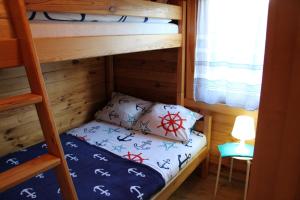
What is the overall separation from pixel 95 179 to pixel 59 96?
1.16m

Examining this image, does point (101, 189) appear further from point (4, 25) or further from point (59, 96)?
point (59, 96)

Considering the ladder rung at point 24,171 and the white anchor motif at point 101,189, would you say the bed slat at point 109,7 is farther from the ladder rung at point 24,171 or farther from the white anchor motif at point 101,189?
the white anchor motif at point 101,189

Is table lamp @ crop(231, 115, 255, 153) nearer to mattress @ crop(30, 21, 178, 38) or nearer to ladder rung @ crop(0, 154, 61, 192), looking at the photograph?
Answer: mattress @ crop(30, 21, 178, 38)

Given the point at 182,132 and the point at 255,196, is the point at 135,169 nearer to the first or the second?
the point at 182,132

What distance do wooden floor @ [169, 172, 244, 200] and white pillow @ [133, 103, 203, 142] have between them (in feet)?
1.77

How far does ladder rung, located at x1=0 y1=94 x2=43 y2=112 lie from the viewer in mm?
1003

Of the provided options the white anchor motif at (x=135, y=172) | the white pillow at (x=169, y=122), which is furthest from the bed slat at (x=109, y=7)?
the white anchor motif at (x=135, y=172)

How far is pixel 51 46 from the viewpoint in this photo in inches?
51.9

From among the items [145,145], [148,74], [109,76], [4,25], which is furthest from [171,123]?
[4,25]

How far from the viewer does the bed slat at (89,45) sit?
1306 millimetres

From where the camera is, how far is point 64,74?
2633mm

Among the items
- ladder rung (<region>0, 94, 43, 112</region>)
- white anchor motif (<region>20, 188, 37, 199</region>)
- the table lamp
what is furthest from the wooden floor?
ladder rung (<region>0, 94, 43, 112</region>)

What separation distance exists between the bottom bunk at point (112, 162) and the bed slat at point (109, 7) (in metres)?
1.04

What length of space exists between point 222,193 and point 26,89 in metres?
1.98
